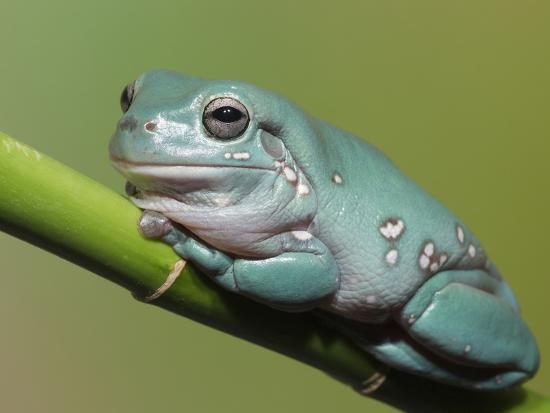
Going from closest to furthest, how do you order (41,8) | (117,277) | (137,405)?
(117,277) < (41,8) < (137,405)

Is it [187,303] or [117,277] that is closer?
[117,277]

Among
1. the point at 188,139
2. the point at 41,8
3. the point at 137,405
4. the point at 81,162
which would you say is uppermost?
the point at 41,8

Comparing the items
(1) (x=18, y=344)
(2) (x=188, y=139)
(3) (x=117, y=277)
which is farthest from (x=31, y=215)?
(1) (x=18, y=344)

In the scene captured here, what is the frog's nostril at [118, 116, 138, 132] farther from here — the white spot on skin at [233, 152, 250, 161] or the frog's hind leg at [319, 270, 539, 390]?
the frog's hind leg at [319, 270, 539, 390]

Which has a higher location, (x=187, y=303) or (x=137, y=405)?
(x=187, y=303)

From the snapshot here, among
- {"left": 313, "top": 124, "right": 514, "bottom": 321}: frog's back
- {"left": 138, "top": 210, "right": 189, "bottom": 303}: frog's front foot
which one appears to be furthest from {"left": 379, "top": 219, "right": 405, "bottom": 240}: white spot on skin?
{"left": 138, "top": 210, "right": 189, "bottom": 303}: frog's front foot

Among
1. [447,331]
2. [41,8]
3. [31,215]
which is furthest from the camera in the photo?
[41,8]

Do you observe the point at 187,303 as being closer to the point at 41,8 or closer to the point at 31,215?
the point at 31,215
